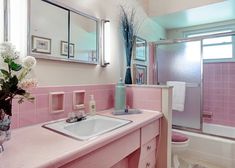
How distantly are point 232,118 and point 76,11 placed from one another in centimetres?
263

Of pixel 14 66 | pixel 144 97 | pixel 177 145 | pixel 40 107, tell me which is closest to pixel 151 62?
pixel 144 97

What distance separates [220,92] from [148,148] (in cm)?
199

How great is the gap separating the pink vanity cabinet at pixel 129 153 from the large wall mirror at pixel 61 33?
69 cm

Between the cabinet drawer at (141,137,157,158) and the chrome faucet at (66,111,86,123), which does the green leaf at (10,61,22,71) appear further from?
the cabinet drawer at (141,137,157,158)

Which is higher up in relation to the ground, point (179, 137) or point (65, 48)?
point (65, 48)

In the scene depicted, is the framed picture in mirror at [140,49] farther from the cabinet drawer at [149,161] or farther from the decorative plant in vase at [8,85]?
the decorative plant in vase at [8,85]

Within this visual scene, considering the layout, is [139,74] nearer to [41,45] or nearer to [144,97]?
[144,97]

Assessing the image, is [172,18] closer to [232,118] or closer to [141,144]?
[232,118]

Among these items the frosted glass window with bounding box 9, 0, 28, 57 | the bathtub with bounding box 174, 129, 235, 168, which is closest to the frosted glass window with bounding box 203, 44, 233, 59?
the bathtub with bounding box 174, 129, 235, 168

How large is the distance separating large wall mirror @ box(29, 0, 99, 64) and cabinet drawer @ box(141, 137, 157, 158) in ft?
2.58

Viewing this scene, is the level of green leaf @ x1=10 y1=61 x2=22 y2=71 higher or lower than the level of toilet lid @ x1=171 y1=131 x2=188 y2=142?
higher

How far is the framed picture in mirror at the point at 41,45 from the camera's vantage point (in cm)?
111

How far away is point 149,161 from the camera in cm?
142

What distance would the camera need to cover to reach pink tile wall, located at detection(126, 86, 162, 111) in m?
1.58
